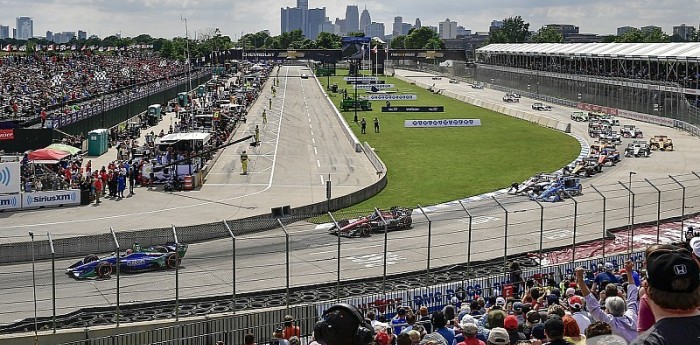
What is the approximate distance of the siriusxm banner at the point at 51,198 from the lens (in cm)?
3556

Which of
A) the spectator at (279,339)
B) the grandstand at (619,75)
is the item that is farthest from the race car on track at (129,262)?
the grandstand at (619,75)

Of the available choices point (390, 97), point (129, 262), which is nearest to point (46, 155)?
point (129, 262)

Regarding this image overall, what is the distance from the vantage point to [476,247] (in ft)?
85.6

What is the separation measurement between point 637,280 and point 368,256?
450 inches

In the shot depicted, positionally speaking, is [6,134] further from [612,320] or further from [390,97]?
[390,97]

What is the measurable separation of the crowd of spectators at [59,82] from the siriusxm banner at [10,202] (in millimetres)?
17648

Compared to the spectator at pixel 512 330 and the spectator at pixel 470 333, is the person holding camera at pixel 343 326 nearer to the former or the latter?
the spectator at pixel 470 333

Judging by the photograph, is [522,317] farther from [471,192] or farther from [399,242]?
[471,192]

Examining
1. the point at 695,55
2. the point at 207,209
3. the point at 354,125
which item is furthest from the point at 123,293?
the point at 695,55

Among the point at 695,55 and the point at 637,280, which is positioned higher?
the point at 695,55

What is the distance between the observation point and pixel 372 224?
28.1m

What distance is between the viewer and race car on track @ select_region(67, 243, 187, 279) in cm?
2281

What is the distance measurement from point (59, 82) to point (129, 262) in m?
73.3

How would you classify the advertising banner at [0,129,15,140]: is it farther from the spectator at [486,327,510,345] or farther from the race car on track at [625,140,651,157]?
the spectator at [486,327,510,345]
